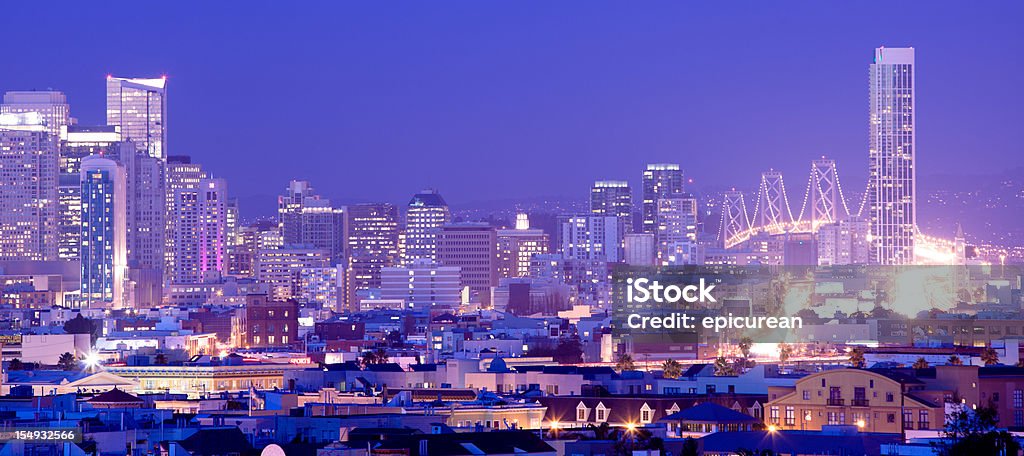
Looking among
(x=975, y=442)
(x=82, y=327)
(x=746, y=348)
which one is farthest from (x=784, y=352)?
(x=975, y=442)

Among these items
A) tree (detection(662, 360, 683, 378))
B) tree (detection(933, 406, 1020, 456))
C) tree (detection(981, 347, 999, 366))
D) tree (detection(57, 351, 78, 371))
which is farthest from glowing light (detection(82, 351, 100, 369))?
tree (detection(933, 406, 1020, 456))

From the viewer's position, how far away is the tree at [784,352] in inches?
4822

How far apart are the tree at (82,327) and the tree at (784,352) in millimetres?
37867

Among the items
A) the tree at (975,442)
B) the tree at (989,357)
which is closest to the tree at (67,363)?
the tree at (989,357)

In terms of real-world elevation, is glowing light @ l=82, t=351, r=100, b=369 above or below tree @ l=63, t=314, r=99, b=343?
below

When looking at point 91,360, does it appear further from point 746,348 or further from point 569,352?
point 746,348

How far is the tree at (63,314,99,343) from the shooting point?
16112cm

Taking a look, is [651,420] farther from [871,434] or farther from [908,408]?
[871,434]

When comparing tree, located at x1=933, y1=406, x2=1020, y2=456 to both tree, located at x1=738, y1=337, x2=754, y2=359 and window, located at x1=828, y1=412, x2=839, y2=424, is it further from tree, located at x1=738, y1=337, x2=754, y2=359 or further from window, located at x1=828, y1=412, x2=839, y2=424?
tree, located at x1=738, y1=337, x2=754, y2=359

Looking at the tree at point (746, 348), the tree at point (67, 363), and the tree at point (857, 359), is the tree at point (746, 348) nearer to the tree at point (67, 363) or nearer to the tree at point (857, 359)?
the tree at point (857, 359)

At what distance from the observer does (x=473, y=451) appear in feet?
180

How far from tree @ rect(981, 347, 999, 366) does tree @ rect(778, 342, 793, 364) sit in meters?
16.4

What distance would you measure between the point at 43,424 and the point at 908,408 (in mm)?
21624

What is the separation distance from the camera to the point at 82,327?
164875 mm
